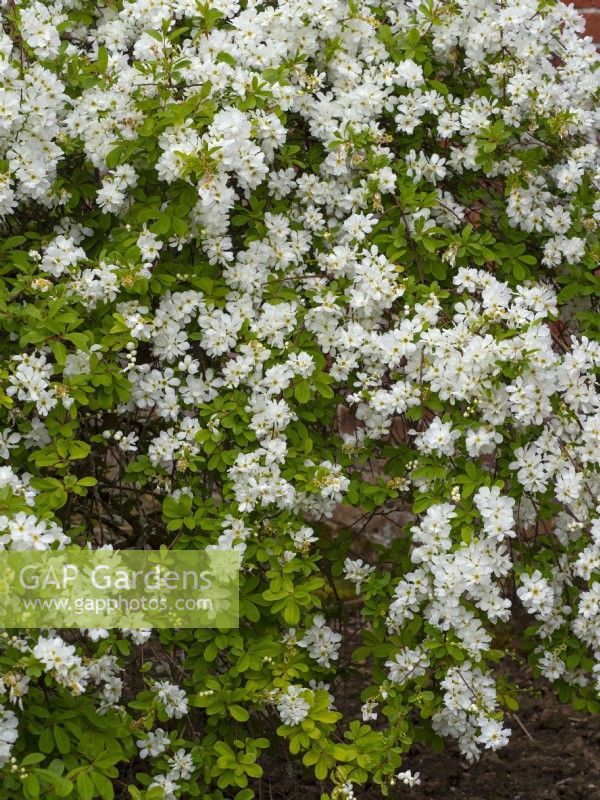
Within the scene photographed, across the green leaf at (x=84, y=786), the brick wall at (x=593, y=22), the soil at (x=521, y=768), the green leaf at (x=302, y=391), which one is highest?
the brick wall at (x=593, y=22)

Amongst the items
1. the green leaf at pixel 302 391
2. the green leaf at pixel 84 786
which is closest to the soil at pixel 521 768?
the green leaf at pixel 84 786

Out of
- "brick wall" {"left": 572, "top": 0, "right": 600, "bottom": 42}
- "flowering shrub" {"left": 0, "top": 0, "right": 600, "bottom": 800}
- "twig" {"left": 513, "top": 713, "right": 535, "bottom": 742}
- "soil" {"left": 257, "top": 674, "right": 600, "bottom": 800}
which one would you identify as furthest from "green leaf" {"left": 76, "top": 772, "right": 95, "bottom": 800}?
"brick wall" {"left": 572, "top": 0, "right": 600, "bottom": 42}

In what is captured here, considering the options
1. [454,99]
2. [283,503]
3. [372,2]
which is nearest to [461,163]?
[454,99]

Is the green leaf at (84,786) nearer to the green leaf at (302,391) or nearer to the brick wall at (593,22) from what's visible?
the green leaf at (302,391)

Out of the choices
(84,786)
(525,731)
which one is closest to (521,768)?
(525,731)

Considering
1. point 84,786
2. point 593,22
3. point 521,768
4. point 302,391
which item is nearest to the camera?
point 84,786

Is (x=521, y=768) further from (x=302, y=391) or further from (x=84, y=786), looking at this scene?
(x=84, y=786)

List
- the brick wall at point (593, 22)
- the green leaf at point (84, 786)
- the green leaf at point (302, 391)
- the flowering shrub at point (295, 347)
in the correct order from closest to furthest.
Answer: the green leaf at point (84, 786) < the flowering shrub at point (295, 347) < the green leaf at point (302, 391) < the brick wall at point (593, 22)

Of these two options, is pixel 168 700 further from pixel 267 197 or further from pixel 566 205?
pixel 566 205
